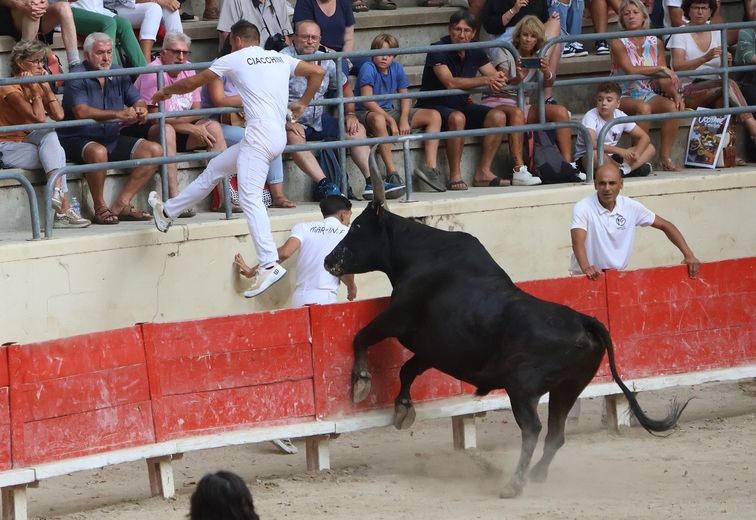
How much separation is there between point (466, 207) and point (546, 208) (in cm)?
69

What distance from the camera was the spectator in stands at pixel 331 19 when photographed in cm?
1186

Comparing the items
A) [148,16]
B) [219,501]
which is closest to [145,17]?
[148,16]

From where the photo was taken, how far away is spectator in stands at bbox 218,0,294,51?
38.8 feet

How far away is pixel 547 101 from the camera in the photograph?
12.2 m

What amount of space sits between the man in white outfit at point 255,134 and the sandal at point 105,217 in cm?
87

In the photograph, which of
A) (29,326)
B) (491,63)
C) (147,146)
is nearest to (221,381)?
(29,326)

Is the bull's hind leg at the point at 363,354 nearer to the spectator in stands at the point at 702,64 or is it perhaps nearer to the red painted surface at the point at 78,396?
the red painted surface at the point at 78,396

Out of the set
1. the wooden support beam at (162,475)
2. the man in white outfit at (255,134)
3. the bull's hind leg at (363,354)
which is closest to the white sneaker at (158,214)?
the man in white outfit at (255,134)

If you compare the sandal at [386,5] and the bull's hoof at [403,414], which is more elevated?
the sandal at [386,5]

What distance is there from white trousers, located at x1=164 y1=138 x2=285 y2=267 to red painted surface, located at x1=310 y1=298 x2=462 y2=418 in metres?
0.85

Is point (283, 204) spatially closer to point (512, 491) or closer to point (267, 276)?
point (267, 276)

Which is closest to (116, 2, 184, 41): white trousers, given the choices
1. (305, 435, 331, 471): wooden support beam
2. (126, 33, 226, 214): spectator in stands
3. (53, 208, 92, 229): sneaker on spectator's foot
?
(126, 33, 226, 214): spectator in stands

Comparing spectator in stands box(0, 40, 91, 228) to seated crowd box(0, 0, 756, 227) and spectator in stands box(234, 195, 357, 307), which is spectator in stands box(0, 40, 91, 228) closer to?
seated crowd box(0, 0, 756, 227)

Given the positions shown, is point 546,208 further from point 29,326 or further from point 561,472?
point 29,326
